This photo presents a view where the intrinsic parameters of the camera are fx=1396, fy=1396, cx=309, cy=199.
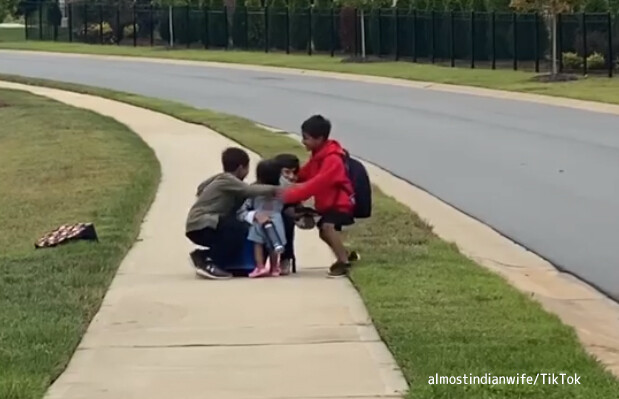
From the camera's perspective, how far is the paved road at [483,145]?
42.7ft

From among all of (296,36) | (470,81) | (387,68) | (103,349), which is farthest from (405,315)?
(296,36)

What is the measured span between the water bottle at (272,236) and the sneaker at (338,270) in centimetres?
40

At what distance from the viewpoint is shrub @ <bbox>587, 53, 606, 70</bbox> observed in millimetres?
37875

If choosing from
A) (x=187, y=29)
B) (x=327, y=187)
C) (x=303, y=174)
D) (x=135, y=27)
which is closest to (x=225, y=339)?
(x=327, y=187)

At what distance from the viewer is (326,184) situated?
32.6 feet

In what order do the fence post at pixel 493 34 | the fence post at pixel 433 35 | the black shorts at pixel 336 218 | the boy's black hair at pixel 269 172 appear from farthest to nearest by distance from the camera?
the fence post at pixel 433 35 < the fence post at pixel 493 34 < the boy's black hair at pixel 269 172 < the black shorts at pixel 336 218

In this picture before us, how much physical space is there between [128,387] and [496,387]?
1797 millimetres

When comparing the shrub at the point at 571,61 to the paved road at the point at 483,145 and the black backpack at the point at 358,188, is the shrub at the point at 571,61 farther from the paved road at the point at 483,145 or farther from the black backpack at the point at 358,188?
the black backpack at the point at 358,188

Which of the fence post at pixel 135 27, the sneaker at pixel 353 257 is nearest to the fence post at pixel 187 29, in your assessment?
the fence post at pixel 135 27

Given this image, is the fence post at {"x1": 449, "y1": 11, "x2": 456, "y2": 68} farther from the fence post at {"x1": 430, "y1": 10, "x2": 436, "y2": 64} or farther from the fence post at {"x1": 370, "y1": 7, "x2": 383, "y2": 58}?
the fence post at {"x1": 370, "y1": 7, "x2": 383, "y2": 58}

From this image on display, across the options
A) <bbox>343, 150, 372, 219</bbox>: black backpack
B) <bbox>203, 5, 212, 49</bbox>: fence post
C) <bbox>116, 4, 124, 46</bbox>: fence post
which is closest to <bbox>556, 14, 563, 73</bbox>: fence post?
<bbox>203, 5, 212, 49</bbox>: fence post

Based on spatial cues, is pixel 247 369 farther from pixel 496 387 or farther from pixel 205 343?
pixel 496 387

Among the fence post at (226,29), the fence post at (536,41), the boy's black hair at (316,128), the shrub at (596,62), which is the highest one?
the fence post at (226,29)

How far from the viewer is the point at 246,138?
71.1 ft
